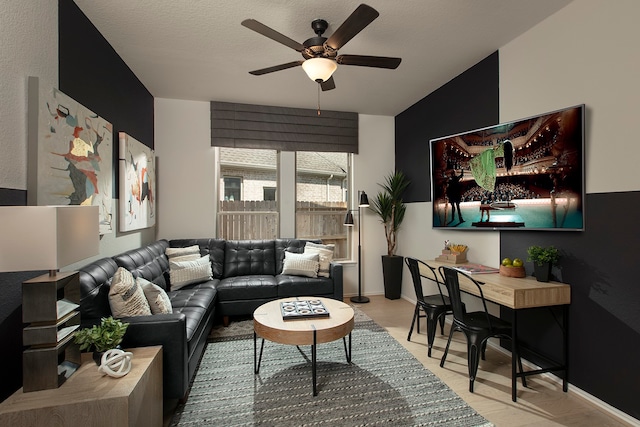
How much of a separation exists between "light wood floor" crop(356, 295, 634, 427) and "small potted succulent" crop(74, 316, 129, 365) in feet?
7.66

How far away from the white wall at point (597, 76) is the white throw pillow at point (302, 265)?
2.77 m

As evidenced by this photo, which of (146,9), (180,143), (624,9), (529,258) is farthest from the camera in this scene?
(180,143)

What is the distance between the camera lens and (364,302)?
463 cm

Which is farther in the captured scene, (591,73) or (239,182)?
(239,182)

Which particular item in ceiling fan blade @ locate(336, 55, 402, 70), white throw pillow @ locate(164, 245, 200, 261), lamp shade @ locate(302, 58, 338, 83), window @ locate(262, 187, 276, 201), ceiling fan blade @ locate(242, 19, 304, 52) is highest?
ceiling fan blade @ locate(242, 19, 304, 52)

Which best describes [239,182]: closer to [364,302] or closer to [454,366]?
[364,302]

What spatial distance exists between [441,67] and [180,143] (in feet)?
11.6

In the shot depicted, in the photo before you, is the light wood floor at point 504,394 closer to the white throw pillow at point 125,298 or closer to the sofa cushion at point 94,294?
the white throw pillow at point 125,298

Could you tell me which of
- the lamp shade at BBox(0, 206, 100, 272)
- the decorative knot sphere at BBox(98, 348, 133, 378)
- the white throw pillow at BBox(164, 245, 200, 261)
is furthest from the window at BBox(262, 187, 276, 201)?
the lamp shade at BBox(0, 206, 100, 272)

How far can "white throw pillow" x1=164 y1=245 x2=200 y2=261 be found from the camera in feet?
12.4

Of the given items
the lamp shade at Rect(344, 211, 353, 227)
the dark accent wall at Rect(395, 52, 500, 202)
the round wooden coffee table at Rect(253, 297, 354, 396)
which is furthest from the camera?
the lamp shade at Rect(344, 211, 353, 227)

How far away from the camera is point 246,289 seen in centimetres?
366

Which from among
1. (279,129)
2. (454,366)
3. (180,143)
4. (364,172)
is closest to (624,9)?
(454,366)

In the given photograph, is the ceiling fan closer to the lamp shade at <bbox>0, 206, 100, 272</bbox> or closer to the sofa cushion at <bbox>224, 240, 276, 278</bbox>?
the lamp shade at <bbox>0, 206, 100, 272</bbox>
